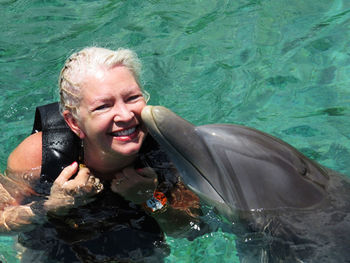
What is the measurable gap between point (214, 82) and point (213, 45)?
2.78 ft

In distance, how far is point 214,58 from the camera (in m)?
8.12

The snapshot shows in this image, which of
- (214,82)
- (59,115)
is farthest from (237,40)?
(59,115)

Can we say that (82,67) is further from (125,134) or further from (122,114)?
(125,134)

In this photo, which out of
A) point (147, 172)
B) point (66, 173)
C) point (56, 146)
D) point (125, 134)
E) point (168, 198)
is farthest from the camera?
point (168, 198)

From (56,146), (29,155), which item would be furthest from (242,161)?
(29,155)

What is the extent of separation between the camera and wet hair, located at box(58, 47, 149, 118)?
15.3 feet

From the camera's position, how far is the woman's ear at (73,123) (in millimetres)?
4852

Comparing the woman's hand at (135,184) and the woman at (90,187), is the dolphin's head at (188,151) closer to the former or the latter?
the woman at (90,187)

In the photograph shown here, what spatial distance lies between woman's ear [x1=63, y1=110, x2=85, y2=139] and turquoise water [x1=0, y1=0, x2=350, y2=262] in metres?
1.58

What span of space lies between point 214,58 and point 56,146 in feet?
12.0

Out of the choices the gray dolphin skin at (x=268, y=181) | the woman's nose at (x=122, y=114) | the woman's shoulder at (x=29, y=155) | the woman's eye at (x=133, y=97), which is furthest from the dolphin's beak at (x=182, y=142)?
the woman's shoulder at (x=29, y=155)

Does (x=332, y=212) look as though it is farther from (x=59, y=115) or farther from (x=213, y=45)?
(x=213, y=45)

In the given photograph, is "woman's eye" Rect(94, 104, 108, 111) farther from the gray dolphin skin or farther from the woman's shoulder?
the woman's shoulder

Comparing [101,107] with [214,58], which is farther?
[214,58]
